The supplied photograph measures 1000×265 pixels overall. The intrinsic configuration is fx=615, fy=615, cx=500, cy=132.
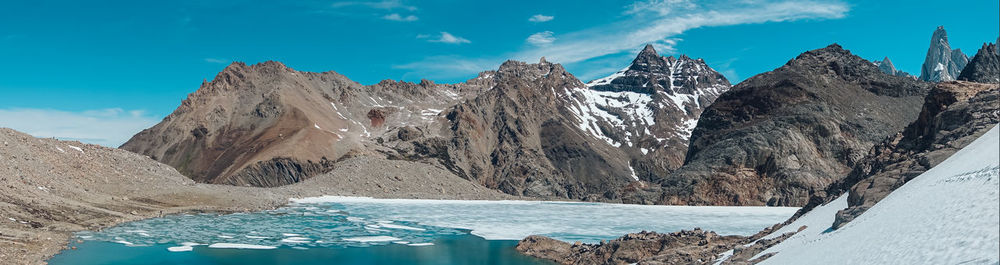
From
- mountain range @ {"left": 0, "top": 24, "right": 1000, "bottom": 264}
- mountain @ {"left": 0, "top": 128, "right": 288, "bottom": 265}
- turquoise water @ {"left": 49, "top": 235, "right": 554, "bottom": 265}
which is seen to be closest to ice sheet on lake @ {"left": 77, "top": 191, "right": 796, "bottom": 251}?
turquoise water @ {"left": 49, "top": 235, "right": 554, "bottom": 265}

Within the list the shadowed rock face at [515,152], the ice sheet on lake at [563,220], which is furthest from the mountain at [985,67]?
the shadowed rock face at [515,152]

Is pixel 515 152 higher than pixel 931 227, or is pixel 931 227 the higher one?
pixel 515 152

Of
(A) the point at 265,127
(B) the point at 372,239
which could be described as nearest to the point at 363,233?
(B) the point at 372,239

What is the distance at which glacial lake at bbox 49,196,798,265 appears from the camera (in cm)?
3750

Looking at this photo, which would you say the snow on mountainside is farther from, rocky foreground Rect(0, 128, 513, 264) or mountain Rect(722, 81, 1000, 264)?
rocky foreground Rect(0, 128, 513, 264)

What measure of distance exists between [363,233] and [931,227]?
147 feet

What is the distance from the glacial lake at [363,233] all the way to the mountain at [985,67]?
204 feet

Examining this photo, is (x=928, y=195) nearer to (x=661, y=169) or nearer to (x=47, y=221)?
(x=47, y=221)

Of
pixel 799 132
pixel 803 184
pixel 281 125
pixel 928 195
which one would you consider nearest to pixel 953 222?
pixel 928 195

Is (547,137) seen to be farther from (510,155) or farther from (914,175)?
(914,175)

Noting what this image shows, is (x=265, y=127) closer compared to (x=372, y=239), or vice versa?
(x=372, y=239)

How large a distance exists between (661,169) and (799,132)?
3462 inches

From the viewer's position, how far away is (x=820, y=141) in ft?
336

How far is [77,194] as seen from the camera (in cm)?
5203
